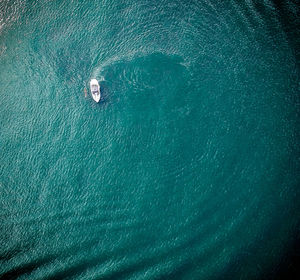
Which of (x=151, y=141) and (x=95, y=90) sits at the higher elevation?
(x=95, y=90)

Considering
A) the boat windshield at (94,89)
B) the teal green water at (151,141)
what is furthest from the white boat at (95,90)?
the teal green water at (151,141)

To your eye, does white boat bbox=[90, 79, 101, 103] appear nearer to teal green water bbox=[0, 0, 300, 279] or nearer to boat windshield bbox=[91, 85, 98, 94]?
boat windshield bbox=[91, 85, 98, 94]

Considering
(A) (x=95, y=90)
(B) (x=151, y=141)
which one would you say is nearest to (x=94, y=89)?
(A) (x=95, y=90)

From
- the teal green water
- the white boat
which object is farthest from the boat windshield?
the teal green water

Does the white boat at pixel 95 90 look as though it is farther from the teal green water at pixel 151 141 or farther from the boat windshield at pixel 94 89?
the teal green water at pixel 151 141

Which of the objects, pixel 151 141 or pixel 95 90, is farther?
pixel 95 90

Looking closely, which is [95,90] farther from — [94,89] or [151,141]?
[151,141]

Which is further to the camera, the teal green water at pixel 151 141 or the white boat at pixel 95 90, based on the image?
the white boat at pixel 95 90

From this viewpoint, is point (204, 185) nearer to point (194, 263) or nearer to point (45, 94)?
point (194, 263)
